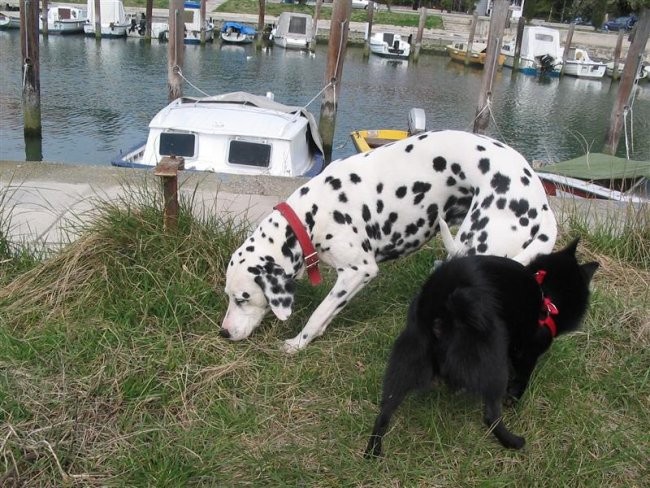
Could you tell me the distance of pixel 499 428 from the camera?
3.19m

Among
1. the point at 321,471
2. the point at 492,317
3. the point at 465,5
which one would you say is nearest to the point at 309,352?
the point at 321,471

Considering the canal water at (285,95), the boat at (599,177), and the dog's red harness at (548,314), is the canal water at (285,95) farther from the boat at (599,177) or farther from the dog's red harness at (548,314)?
the dog's red harness at (548,314)

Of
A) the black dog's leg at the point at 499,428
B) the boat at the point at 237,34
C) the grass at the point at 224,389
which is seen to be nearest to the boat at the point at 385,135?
the grass at the point at 224,389

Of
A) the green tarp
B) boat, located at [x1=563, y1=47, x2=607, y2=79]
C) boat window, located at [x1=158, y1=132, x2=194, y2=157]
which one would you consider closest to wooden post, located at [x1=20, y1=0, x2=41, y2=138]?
boat window, located at [x1=158, y1=132, x2=194, y2=157]

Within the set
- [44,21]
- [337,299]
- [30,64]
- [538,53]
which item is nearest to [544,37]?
[538,53]

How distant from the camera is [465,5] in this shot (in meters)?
67.3

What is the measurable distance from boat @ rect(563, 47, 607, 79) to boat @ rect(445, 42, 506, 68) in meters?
4.44

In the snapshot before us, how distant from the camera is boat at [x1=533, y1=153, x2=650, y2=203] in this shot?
8.58 metres

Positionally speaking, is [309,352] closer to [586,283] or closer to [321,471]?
[321,471]

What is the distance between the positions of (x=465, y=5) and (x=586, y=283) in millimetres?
70064

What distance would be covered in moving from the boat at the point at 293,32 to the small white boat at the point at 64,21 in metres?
12.8

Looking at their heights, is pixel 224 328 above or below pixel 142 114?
above

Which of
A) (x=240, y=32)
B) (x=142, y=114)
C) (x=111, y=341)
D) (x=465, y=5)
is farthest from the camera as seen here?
(x=465, y=5)

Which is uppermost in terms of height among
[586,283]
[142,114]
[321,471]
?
[586,283]
